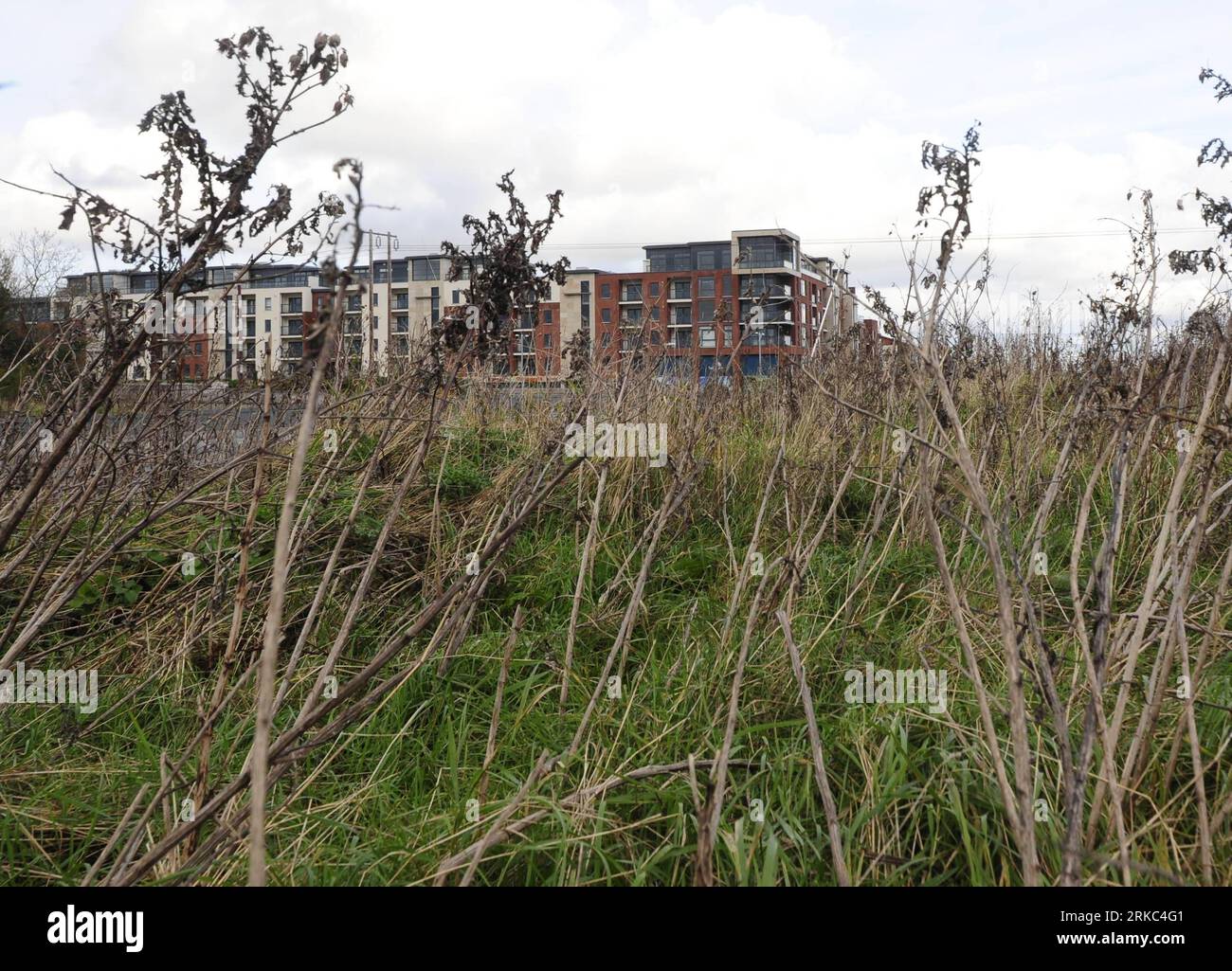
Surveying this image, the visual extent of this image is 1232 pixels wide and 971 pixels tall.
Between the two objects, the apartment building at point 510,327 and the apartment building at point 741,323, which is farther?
the apartment building at point 741,323

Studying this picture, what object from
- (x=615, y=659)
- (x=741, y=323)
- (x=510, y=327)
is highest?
(x=741, y=323)

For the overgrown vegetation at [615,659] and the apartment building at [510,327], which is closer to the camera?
the overgrown vegetation at [615,659]

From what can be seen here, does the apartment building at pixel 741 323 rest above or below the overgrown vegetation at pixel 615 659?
above

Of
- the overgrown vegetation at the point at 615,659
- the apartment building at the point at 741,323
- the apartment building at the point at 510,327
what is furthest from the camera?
the apartment building at the point at 741,323

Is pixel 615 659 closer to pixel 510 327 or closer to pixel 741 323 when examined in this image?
pixel 510 327

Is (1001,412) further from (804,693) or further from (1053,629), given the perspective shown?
(804,693)

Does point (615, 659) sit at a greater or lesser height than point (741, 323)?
lesser

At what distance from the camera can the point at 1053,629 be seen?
116 inches

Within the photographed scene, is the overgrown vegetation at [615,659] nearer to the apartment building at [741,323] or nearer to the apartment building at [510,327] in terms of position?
Result: the apartment building at [510,327]

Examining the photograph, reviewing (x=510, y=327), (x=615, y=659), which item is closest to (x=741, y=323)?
(x=510, y=327)

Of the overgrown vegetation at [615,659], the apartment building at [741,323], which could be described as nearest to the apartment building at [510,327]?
the apartment building at [741,323]

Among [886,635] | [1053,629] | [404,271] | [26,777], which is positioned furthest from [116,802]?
[404,271]

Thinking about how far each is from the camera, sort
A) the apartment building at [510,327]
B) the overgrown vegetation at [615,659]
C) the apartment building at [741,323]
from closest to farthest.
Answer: the overgrown vegetation at [615,659], the apartment building at [510,327], the apartment building at [741,323]

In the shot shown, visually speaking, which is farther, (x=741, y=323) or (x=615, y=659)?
(x=741, y=323)
